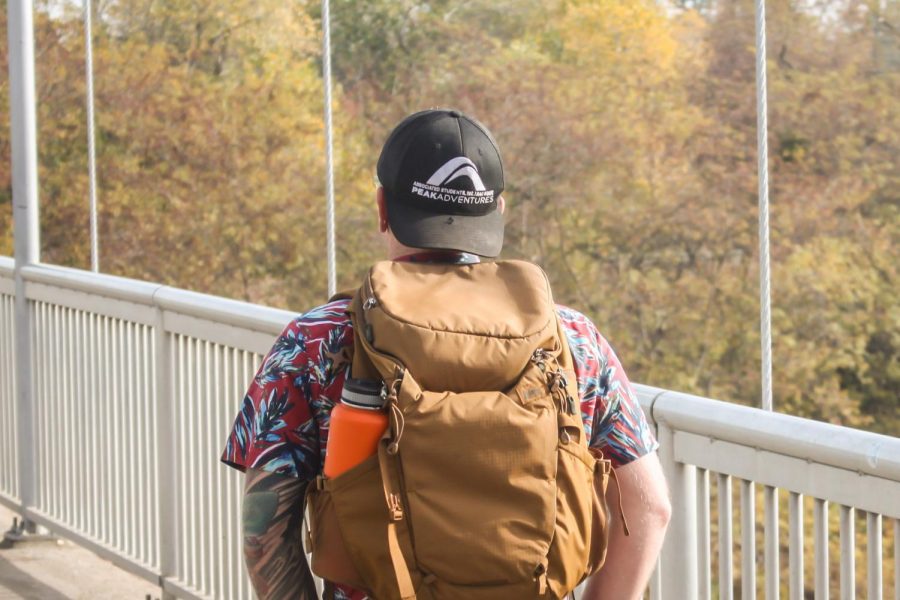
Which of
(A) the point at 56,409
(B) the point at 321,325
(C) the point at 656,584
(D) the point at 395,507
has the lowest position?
(A) the point at 56,409

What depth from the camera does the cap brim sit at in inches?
78.4

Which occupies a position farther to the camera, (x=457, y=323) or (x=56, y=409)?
(x=56, y=409)

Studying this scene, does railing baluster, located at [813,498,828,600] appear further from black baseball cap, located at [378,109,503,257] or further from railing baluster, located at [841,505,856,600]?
black baseball cap, located at [378,109,503,257]

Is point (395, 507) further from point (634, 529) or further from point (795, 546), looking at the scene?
point (795, 546)

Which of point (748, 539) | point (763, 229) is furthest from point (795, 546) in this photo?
point (763, 229)

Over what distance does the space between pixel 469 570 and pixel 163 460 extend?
111 inches

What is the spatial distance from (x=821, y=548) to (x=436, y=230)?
91cm

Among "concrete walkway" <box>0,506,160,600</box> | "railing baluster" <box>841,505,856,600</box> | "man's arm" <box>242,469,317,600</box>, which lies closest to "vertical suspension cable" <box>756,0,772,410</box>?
"railing baluster" <box>841,505,856,600</box>

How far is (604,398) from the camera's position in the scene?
6.87 ft

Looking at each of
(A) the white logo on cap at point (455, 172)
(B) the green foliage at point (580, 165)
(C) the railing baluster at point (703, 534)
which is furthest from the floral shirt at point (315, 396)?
(B) the green foliage at point (580, 165)

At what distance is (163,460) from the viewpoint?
14.9 ft

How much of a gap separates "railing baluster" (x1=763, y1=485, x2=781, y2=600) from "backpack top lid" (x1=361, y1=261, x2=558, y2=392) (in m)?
0.77

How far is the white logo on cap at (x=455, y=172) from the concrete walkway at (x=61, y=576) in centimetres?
324

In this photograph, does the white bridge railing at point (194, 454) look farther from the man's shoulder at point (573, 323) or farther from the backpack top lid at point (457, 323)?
the backpack top lid at point (457, 323)
